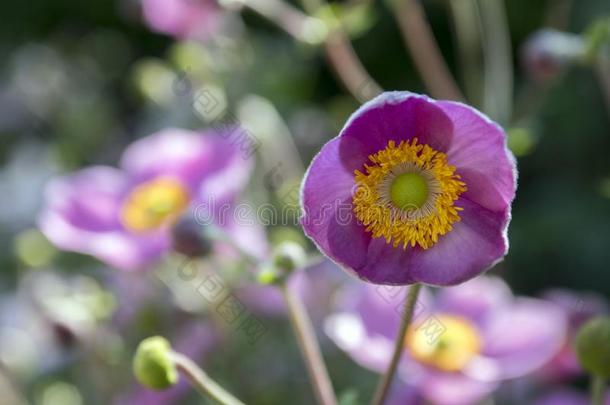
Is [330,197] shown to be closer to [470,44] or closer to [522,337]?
[522,337]

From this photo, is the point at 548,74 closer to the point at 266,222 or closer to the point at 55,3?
the point at 266,222

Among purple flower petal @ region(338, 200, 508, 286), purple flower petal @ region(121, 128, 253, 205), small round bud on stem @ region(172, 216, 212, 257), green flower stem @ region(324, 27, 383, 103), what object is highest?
purple flower petal @ region(338, 200, 508, 286)

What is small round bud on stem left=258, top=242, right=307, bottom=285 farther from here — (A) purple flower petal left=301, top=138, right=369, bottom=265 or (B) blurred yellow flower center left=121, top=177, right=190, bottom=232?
(B) blurred yellow flower center left=121, top=177, right=190, bottom=232

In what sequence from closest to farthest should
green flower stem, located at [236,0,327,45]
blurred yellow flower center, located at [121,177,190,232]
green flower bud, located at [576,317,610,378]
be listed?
green flower bud, located at [576,317,610,378] → green flower stem, located at [236,0,327,45] → blurred yellow flower center, located at [121,177,190,232]

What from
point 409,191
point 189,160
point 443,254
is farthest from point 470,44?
point 443,254

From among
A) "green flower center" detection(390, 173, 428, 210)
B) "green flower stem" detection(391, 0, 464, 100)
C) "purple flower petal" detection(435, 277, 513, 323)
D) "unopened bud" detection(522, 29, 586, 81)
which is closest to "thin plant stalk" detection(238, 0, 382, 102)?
"green flower stem" detection(391, 0, 464, 100)

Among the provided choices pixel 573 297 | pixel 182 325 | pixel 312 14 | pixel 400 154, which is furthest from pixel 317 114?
pixel 400 154

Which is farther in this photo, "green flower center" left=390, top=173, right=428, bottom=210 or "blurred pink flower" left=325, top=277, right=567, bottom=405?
"blurred pink flower" left=325, top=277, right=567, bottom=405
